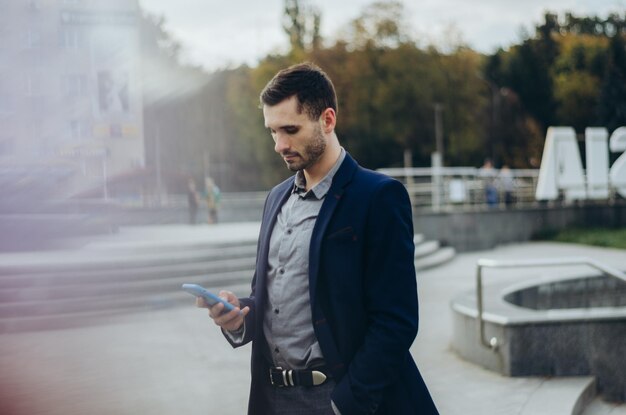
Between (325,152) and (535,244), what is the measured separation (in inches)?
840

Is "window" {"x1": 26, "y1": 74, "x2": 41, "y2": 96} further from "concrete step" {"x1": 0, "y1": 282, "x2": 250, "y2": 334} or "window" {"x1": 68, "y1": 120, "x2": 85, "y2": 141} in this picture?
"concrete step" {"x1": 0, "y1": 282, "x2": 250, "y2": 334}

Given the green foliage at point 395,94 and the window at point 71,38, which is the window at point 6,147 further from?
the green foliage at point 395,94

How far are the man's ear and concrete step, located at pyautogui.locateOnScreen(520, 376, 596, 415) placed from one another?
3578 millimetres

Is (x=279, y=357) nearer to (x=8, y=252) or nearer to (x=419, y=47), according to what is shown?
(x=8, y=252)

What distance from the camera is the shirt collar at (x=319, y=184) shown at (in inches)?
102

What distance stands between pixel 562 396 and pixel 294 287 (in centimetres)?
390

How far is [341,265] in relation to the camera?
245 centimetres

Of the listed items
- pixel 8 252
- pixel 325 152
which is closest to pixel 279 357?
pixel 325 152

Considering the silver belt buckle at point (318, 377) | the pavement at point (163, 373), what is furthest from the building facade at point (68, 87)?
the silver belt buckle at point (318, 377)

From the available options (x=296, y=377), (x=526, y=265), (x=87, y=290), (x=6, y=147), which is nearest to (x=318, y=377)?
(x=296, y=377)

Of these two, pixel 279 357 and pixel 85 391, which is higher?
pixel 279 357

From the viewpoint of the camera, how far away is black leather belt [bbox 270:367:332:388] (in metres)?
2.50

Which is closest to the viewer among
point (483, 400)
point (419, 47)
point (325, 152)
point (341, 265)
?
point (341, 265)

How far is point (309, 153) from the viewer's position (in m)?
2.54
